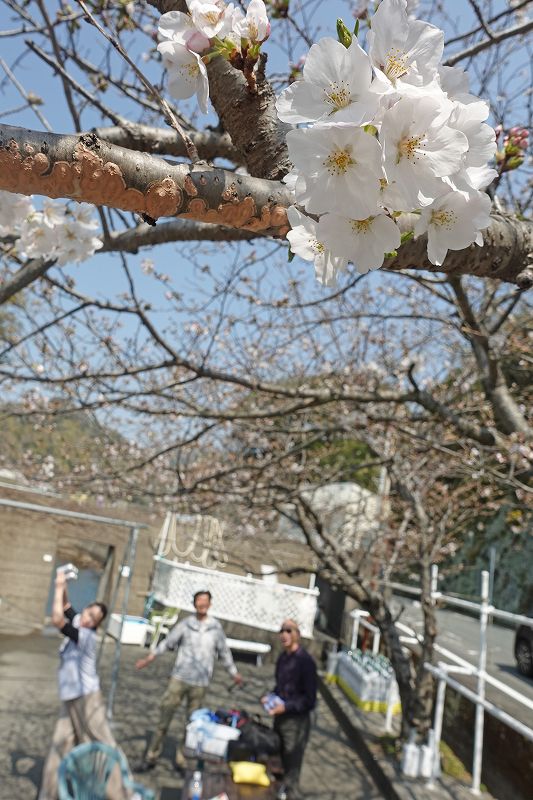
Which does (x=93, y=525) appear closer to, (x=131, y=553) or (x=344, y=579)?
(x=131, y=553)

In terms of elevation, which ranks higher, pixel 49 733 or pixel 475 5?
pixel 475 5

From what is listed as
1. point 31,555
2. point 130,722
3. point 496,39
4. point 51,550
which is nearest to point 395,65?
point 496,39

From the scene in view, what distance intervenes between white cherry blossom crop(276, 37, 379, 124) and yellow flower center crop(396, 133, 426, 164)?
5cm

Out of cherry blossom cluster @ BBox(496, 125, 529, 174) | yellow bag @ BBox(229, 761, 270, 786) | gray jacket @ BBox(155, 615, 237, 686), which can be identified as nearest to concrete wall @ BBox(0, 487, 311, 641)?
gray jacket @ BBox(155, 615, 237, 686)

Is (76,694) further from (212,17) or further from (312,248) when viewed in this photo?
(212,17)

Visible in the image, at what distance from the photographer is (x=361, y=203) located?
75 cm

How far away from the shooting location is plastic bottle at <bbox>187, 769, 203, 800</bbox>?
388 centimetres

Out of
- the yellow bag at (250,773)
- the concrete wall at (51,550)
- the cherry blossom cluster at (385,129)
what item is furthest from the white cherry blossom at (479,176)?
the concrete wall at (51,550)

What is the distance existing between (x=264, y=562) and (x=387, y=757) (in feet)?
22.2

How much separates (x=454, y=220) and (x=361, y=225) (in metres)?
0.13

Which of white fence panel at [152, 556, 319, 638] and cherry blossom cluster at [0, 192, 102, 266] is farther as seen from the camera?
white fence panel at [152, 556, 319, 638]

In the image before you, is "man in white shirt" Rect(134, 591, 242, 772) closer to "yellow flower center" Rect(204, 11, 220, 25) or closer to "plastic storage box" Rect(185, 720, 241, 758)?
"plastic storage box" Rect(185, 720, 241, 758)

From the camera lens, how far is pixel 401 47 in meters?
0.73

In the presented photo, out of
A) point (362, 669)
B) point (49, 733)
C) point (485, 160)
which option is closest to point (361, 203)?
point (485, 160)
